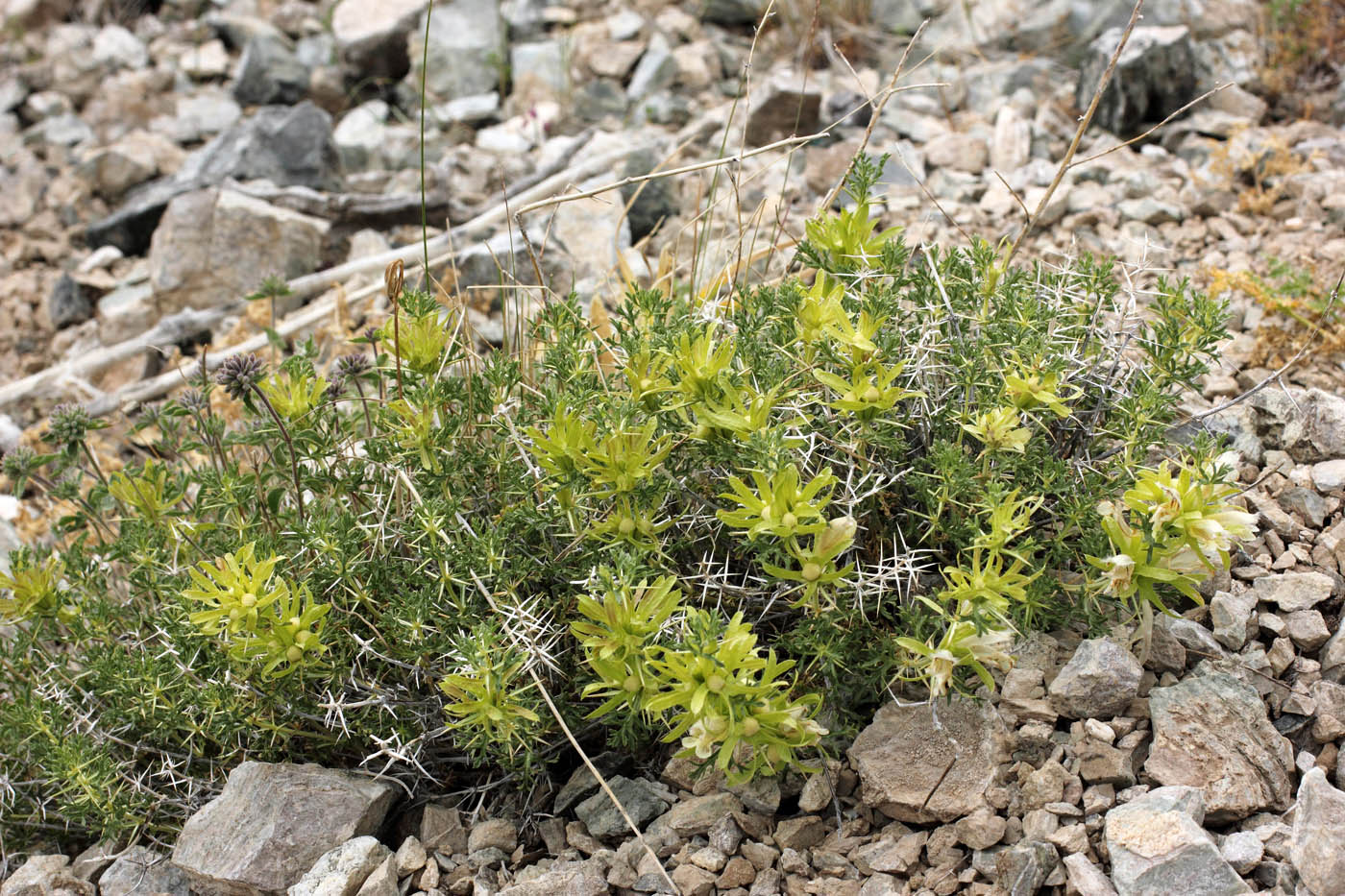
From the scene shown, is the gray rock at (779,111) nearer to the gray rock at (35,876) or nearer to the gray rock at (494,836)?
the gray rock at (494,836)

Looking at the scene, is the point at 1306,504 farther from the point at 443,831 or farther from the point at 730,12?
the point at 730,12

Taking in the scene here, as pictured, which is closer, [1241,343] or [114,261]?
[1241,343]

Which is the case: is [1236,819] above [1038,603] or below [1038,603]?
below

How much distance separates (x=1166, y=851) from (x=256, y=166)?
5.21 metres

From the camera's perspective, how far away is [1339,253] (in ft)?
11.9

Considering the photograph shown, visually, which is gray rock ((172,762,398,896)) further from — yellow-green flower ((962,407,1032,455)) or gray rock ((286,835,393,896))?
yellow-green flower ((962,407,1032,455))

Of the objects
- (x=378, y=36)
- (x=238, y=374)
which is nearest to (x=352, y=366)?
(x=238, y=374)

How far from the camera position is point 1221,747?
2.14m

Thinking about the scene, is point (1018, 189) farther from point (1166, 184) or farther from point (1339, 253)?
point (1339, 253)

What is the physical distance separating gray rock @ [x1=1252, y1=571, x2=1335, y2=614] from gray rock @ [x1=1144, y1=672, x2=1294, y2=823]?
28 cm

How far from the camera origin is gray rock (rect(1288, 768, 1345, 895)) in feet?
6.07

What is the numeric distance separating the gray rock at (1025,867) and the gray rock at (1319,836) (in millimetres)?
400

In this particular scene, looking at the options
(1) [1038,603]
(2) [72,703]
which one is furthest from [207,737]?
(1) [1038,603]

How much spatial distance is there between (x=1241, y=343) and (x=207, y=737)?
310cm
